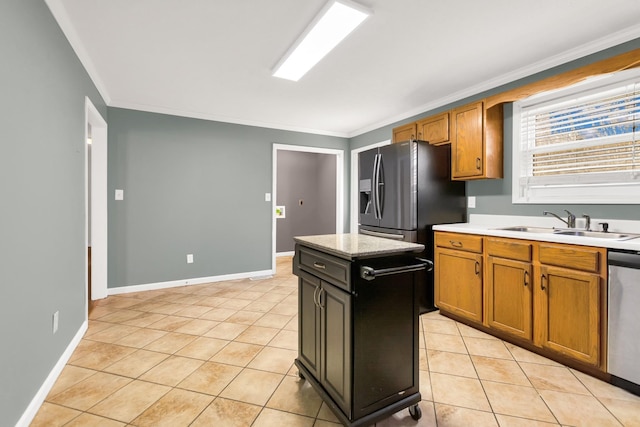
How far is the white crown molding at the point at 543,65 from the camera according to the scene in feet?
7.30

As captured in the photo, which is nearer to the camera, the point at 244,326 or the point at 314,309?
the point at 314,309

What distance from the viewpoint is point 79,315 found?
2.51 m

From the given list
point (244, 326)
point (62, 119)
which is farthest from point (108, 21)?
point (244, 326)

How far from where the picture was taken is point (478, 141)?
2965 millimetres

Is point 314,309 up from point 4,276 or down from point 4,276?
down

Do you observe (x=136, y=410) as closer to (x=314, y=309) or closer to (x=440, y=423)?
(x=314, y=309)

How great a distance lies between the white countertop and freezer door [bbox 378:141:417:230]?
33 centimetres

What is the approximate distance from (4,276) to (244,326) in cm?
180

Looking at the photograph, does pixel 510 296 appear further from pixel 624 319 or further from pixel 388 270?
pixel 388 270

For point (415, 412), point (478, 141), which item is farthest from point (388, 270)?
point (478, 141)

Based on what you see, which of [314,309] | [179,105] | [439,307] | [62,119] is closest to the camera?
[314,309]

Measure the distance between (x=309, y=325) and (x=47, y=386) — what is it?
5.17 ft

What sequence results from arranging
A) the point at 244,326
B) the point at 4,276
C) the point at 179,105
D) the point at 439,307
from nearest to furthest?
the point at 4,276
the point at 244,326
the point at 439,307
the point at 179,105

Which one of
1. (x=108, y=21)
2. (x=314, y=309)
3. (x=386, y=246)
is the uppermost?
(x=108, y=21)
